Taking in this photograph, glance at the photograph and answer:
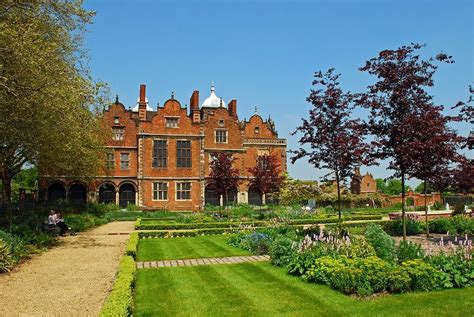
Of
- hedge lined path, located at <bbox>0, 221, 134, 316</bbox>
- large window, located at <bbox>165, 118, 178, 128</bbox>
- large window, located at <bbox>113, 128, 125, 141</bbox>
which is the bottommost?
hedge lined path, located at <bbox>0, 221, 134, 316</bbox>

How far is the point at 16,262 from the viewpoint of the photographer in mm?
12336

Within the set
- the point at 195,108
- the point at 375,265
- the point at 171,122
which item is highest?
the point at 195,108

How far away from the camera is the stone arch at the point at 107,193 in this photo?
4166 centimetres

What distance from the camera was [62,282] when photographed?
33.0 feet

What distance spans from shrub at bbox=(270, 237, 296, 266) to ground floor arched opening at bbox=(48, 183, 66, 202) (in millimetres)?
34149

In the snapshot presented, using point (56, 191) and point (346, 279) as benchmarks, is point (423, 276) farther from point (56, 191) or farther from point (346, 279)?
point (56, 191)

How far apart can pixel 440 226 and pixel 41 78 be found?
18.3 meters

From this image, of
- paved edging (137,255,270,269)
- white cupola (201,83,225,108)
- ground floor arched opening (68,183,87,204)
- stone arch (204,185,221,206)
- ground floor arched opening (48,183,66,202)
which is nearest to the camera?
paved edging (137,255,270,269)

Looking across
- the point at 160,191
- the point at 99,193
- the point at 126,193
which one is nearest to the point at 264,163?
the point at 160,191

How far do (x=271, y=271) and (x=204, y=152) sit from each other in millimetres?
33826

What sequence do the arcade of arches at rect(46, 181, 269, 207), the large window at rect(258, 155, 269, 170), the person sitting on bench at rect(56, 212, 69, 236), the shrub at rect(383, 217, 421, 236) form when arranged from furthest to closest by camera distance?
the arcade of arches at rect(46, 181, 269, 207) → the large window at rect(258, 155, 269, 170) → the person sitting on bench at rect(56, 212, 69, 236) → the shrub at rect(383, 217, 421, 236)

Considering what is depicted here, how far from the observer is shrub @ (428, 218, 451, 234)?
1923 cm

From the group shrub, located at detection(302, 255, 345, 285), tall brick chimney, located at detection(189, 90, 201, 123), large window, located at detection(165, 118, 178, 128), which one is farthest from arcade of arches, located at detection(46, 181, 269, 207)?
shrub, located at detection(302, 255, 345, 285)

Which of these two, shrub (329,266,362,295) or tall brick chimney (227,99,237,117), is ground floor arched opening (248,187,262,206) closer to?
tall brick chimney (227,99,237,117)
